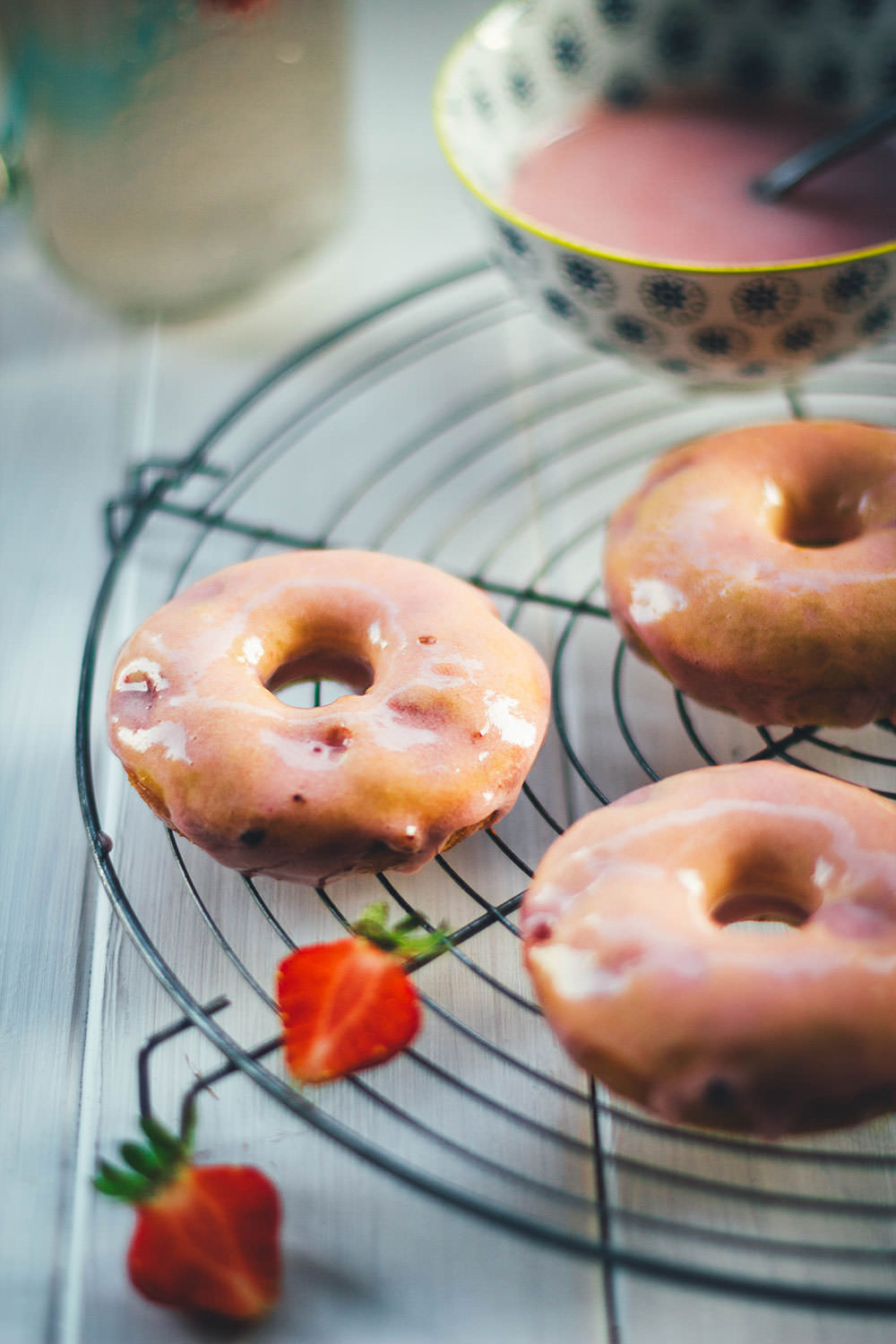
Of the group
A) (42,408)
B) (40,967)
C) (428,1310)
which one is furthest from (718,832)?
(42,408)

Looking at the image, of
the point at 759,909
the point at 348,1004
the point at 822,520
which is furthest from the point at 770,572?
the point at 348,1004

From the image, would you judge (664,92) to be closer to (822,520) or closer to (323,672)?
(822,520)

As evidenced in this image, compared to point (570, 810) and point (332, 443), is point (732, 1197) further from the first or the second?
point (332, 443)

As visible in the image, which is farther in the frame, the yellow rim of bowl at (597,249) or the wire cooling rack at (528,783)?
the yellow rim of bowl at (597,249)

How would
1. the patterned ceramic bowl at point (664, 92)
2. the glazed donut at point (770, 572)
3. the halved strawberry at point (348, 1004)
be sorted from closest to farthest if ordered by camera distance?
the halved strawberry at point (348, 1004) → the glazed donut at point (770, 572) → the patterned ceramic bowl at point (664, 92)

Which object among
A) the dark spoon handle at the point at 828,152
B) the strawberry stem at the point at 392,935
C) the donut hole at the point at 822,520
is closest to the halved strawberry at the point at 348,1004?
the strawberry stem at the point at 392,935

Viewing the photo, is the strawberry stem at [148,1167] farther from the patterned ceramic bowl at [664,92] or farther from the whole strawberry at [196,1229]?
the patterned ceramic bowl at [664,92]
